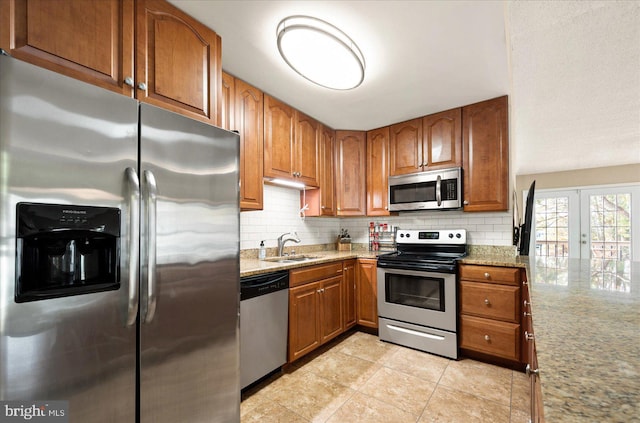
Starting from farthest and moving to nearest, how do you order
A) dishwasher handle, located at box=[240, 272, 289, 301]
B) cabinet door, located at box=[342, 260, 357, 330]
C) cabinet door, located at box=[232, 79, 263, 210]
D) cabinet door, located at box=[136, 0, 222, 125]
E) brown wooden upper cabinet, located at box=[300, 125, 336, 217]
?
brown wooden upper cabinet, located at box=[300, 125, 336, 217]
cabinet door, located at box=[342, 260, 357, 330]
cabinet door, located at box=[232, 79, 263, 210]
dishwasher handle, located at box=[240, 272, 289, 301]
cabinet door, located at box=[136, 0, 222, 125]

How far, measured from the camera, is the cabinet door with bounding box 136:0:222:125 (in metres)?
1.37

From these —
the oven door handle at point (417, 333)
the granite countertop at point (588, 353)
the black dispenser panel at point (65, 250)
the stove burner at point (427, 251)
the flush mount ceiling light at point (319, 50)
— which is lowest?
the oven door handle at point (417, 333)

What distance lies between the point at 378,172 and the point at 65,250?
289 cm

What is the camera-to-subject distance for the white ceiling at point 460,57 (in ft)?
4.93

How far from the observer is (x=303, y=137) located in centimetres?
291

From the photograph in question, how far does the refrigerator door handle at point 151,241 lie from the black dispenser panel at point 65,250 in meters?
0.10

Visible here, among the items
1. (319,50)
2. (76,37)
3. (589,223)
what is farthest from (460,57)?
(589,223)

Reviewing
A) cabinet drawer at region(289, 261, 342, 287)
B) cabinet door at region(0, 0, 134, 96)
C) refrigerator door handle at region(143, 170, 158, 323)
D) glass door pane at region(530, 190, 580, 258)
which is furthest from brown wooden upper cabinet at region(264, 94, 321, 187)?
glass door pane at region(530, 190, 580, 258)

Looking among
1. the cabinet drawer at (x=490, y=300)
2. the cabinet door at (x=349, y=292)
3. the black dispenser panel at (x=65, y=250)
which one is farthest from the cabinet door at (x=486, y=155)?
the black dispenser panel at (x=65, y=250)

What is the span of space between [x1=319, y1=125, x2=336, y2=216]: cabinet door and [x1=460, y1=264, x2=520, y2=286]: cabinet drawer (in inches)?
57.8

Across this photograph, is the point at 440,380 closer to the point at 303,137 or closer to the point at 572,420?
the point at 572,420

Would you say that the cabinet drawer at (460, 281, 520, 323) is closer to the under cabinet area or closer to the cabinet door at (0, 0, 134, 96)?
the under cabinet area

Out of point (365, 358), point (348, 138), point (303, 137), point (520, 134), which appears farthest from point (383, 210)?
point (520, 134)

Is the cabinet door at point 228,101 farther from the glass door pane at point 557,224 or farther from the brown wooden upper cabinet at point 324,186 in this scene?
the glass door pane at point 557,224
